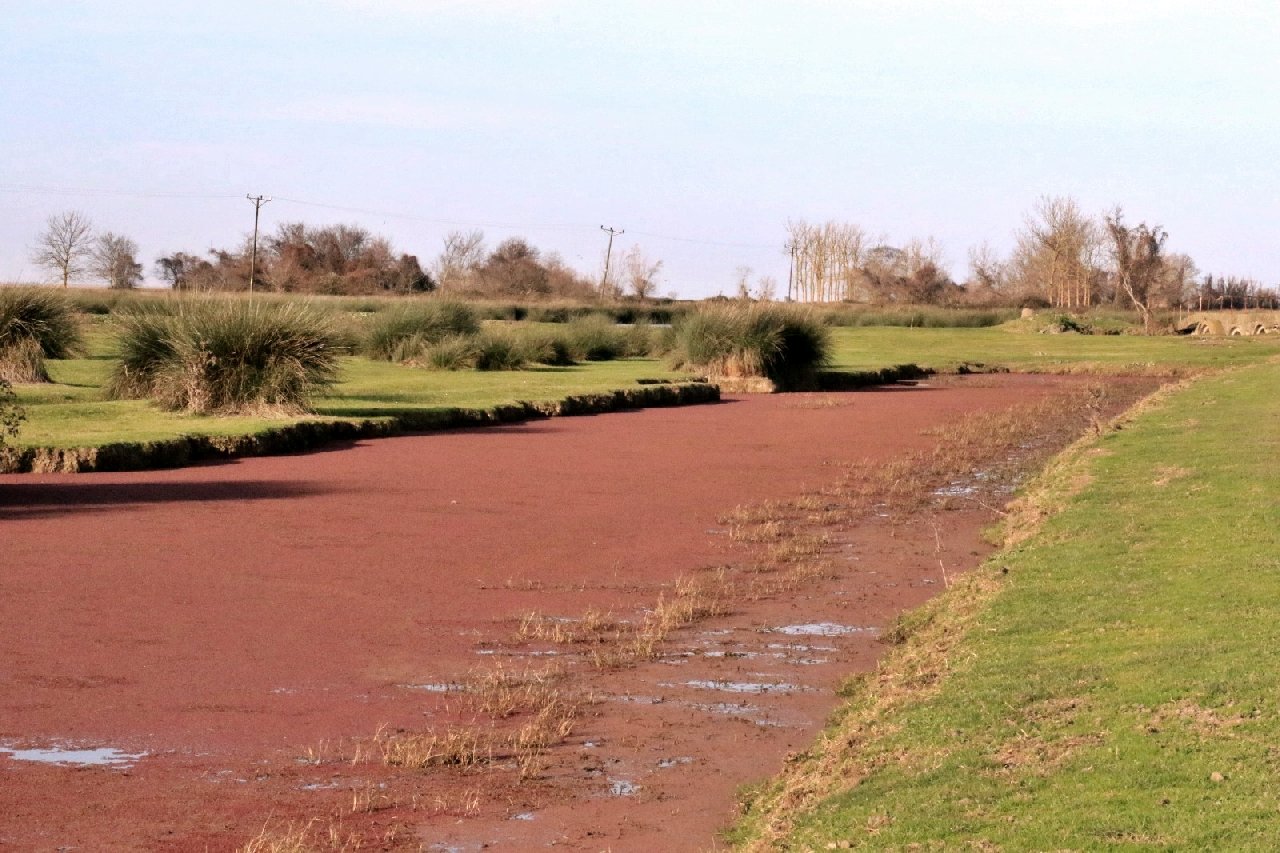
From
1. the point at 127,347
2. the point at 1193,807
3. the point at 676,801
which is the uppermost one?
the point at 127,347

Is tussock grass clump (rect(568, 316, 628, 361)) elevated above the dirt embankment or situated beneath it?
elevated above

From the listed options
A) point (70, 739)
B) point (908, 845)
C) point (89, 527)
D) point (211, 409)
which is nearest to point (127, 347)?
point (211, 409)

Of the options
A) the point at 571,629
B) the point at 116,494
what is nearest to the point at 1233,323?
the point at 116,494

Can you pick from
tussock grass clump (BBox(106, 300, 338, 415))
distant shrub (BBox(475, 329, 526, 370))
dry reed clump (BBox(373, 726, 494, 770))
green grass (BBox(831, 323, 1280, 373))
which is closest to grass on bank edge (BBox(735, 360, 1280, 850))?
dry reed clump (BBox(373, 726, 494, 770))

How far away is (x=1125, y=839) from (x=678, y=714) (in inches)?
138

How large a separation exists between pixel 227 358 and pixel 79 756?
18434 millimetres

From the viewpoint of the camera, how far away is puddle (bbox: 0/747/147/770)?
727cm

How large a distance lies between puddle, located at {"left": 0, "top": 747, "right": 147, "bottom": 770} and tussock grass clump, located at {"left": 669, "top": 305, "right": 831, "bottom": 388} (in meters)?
33.0

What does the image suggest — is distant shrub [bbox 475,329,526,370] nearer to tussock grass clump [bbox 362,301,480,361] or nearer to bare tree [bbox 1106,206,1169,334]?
tussock grass clump [bbox 362,301,480,361]

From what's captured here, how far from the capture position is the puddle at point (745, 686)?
352 inches

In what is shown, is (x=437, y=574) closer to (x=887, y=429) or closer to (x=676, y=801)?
(x=676, y=801)

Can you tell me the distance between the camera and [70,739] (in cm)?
766

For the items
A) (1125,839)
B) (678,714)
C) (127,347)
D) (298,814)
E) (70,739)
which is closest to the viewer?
(1125,839)

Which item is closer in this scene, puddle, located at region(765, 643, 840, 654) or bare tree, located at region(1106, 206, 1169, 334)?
puddle, located at region(765, 643, 840, 654)
